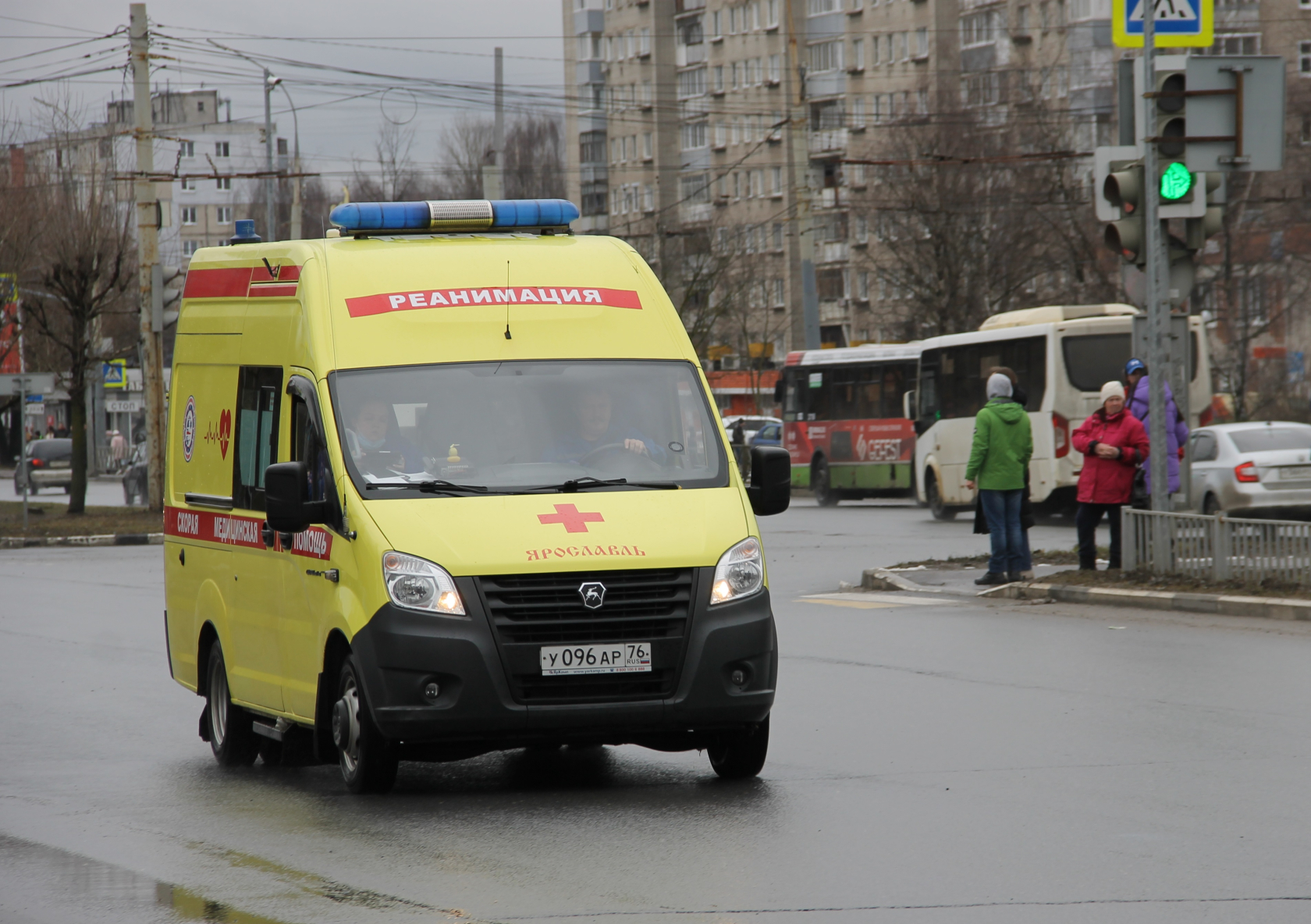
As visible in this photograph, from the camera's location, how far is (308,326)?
901 cm

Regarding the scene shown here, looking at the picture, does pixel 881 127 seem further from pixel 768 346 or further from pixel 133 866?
pixel 133 866

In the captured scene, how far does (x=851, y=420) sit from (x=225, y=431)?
3019 centimetres

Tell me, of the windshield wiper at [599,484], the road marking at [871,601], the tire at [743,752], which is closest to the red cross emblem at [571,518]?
the windshield wiper at [599,484]

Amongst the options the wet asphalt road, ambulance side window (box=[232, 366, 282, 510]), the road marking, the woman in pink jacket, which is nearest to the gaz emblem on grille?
the wet asphalt road

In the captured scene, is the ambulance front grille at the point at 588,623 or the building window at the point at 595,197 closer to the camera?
the ambulance front grille at the point at 588,623

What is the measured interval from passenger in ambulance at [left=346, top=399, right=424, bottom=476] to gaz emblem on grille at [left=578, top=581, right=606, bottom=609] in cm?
106

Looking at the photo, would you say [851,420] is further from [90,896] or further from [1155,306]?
[90,896]

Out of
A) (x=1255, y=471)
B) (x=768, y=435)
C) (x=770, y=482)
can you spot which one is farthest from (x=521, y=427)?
(x=768, y=435)

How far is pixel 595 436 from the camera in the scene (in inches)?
346

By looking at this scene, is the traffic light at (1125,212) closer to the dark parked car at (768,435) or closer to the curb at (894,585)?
the curb at (894,585)

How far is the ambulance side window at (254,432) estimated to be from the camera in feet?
31.0

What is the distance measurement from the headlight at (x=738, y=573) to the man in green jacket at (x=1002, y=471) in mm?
9484

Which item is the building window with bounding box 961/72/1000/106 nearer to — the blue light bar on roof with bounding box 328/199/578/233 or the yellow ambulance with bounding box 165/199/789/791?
the blue light bar on roof with bounding box 328/199/578/233

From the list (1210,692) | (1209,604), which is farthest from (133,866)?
(1209,604)
